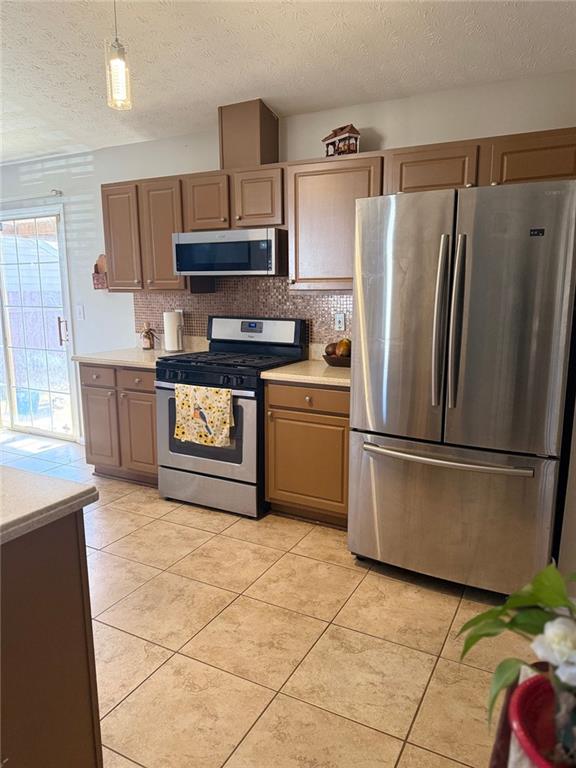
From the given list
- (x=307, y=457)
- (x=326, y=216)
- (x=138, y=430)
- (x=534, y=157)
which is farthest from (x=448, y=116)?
(x=138, y=430)

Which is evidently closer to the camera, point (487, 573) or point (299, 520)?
point (487, 573)

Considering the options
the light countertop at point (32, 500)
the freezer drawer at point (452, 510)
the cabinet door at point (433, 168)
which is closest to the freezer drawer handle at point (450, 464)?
the freezer drawer at point (452, 510)

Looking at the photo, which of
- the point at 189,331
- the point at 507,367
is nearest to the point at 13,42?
the point at 189,331

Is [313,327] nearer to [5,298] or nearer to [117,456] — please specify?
[117,456]

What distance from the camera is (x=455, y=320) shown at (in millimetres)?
2143

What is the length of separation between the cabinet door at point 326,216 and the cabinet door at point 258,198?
9cm

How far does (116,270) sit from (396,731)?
342 cm

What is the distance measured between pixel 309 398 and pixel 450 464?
925 mm

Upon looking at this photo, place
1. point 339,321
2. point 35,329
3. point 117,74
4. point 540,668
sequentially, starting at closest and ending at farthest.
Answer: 1. point 540,668
2. point 117,74
3. point 339,321
4. point 35,329

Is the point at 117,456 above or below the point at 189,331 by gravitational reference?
below

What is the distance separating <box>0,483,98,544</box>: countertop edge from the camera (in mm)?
970

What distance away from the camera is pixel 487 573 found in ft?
7.46

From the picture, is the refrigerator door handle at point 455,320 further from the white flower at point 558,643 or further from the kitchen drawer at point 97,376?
the kitchen drawer at point 97,376

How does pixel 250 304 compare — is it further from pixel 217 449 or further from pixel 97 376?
pixel 97 376
